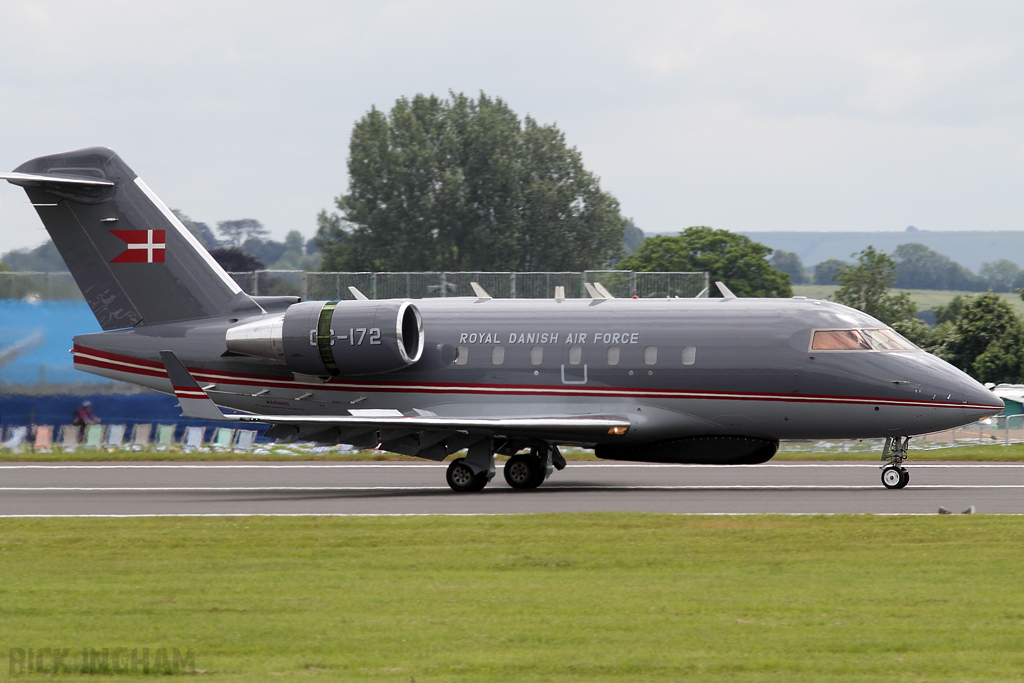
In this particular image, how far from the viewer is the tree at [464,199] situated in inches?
3971

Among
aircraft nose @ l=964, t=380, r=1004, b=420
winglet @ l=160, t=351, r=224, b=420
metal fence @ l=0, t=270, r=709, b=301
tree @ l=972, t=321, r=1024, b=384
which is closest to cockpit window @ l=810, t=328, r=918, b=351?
aircraft nose @ l=964, t=380, r=1004, b=420

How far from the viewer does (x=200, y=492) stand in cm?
2448

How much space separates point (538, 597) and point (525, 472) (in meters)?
11.8

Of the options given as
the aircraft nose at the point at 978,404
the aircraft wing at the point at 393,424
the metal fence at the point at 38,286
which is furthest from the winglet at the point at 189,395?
the metal fence at the point at 38,286

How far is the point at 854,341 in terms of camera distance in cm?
2247

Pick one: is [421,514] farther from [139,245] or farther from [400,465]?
[400,465]

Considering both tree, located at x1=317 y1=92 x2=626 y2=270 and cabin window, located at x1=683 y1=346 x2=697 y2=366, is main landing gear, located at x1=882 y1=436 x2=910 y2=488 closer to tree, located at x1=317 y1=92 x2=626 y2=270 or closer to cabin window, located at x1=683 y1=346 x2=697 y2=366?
cabin window, located at x1=683 y1=346 x2=697 y2=366

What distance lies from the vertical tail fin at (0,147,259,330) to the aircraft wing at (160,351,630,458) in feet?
12.1

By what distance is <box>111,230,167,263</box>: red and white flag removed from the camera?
2583 centimetres

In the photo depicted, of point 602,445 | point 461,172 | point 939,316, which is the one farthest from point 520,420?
point 939,316

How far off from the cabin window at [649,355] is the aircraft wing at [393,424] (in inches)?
45.6

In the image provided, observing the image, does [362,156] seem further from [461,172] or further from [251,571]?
[251,571]

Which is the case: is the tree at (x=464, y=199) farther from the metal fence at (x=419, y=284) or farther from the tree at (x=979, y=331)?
the metal fence at (x=419, y=284)

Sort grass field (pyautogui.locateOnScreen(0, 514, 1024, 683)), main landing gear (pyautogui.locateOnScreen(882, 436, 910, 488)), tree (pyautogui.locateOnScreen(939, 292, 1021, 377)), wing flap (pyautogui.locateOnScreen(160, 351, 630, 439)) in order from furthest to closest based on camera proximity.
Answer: tree (pyautogui.locateOnScreen(939, 292, 1021, 377))
main landing gear (pyautogui.locateOnScreen(882, 436, 910, 488))
wing flap (pyautogui.locateOnScreen(160, 351, 630, 439))
grass field (pyautogui.locateOnScreen(0, 514, 1024, 683))
